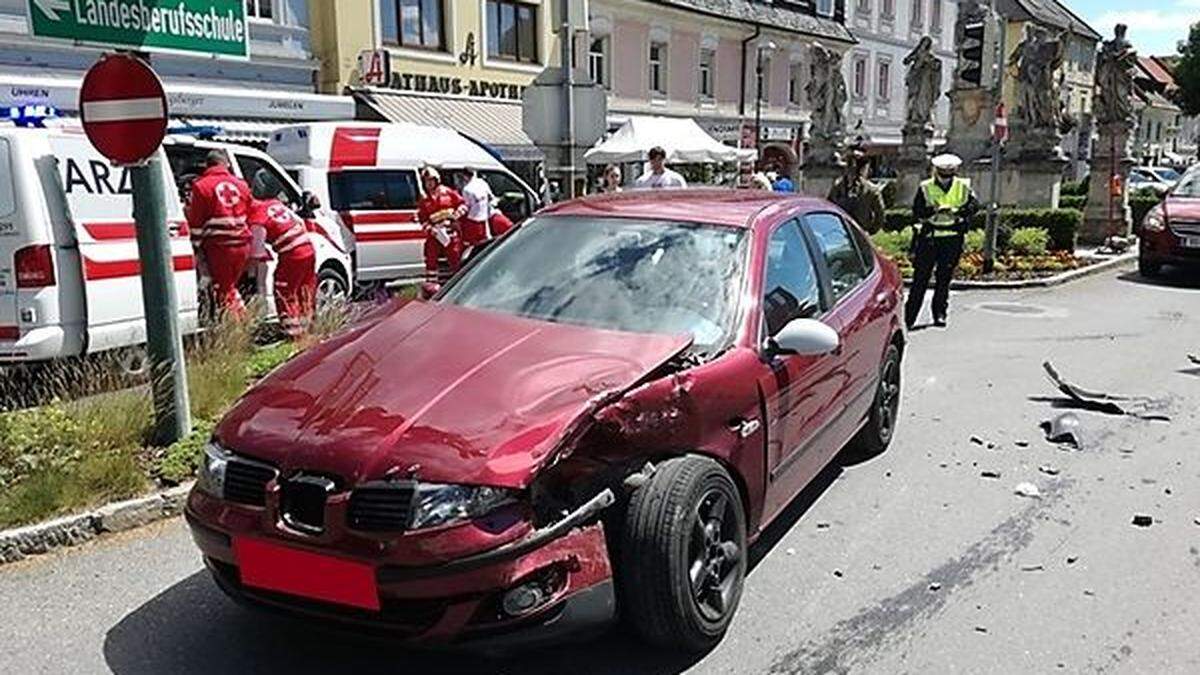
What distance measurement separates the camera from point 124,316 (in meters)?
7.18

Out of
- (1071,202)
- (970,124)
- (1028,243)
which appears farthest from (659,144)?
(1071,202)

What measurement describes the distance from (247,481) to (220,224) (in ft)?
19.4

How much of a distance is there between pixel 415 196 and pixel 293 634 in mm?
9709

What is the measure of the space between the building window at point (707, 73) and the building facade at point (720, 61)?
3cm

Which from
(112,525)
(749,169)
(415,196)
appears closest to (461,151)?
(415,196)

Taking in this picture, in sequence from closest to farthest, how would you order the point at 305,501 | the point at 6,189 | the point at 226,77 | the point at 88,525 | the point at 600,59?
1. the point at 305,501
2. the point at 88,525
3. the point at 6,189
4. the point at 226,77
5. the point at 600,59

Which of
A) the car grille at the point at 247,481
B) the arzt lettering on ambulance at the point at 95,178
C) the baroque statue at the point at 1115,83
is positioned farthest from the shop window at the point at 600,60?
the car grille at the point at 247,481

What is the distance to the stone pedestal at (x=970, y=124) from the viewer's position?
2277cm

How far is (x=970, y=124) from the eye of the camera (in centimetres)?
2317

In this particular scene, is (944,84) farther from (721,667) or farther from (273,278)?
(721,667)

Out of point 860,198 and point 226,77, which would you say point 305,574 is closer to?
point 860,198

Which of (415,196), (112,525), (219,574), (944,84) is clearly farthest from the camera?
(944,84)

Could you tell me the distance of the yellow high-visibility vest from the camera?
10.2 meters

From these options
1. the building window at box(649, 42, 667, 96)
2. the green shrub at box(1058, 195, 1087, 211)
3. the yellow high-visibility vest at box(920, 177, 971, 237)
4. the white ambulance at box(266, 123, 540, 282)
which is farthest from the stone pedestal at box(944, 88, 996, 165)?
the white ambulance at box(266, 123, 540, 282)
